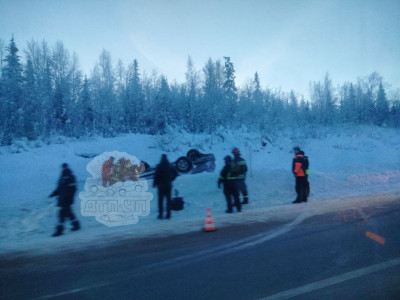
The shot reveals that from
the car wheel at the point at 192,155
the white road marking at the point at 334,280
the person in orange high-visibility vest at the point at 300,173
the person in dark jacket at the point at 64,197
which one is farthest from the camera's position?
the car wheel at the point at 192,155

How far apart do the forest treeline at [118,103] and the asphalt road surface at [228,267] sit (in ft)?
75.6

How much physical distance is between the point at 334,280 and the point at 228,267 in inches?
59.1

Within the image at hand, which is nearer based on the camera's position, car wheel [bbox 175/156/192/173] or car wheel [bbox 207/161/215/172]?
car wheel [bbox 175/156/192/173]

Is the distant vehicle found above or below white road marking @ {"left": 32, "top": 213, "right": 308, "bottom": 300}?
above

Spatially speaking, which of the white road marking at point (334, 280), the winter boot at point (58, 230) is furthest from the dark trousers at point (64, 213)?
the white road marking at point (334, 280)

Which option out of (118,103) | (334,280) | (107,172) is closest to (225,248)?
(334,280)

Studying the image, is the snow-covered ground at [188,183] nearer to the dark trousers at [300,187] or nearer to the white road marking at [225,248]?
the dark trousers at [300,187]

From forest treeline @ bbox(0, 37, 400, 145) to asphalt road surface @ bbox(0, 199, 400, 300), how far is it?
23.0m

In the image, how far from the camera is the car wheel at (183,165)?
53.7 feet

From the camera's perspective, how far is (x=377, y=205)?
9.31 metres

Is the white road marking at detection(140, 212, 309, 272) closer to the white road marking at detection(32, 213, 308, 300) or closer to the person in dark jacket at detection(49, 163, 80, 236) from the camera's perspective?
the white road marking at detection(32, 213, 308, 300)

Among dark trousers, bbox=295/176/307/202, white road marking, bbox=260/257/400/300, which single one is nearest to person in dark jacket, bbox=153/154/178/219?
dark trousers, bbox=295/176/307/202

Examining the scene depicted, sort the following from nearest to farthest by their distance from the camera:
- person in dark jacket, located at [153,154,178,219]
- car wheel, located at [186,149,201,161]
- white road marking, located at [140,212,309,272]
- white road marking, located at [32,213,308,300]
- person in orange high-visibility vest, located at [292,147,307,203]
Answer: white road marking, located at [32,213,308,300]
white road marking, located at [140,212,309,272]
person in dark jacket, located at [153,154,178,219]
person in orange high-visibility vest, located at [292,147,307,203]
car wheel, located at [186,149,201,161]

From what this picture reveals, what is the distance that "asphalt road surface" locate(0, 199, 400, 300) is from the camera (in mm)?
3602
